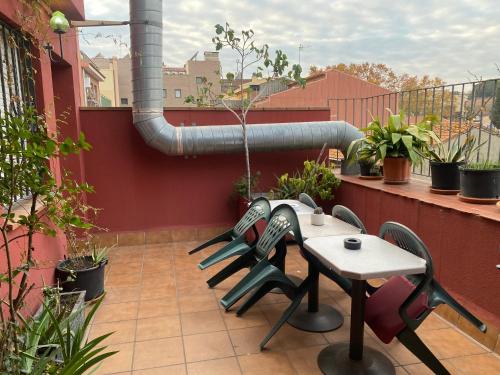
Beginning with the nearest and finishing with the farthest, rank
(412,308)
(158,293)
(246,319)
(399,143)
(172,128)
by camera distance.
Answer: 1. (412,308)
2. (246,319)
3. (158,293)
4. (399,143)
5. (172,128)

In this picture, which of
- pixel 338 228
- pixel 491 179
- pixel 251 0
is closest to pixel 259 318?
pixel 338 228

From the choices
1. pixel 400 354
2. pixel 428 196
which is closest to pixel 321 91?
pixel 428 196

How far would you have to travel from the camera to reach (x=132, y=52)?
12.6 feet

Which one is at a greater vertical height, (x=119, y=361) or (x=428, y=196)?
(x=428, y=196)

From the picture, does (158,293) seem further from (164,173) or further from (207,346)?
(164,173)

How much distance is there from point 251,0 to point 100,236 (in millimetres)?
3873

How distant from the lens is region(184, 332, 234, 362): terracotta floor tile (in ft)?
7.48

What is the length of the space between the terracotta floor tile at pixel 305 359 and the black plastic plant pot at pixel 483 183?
162 centimetres

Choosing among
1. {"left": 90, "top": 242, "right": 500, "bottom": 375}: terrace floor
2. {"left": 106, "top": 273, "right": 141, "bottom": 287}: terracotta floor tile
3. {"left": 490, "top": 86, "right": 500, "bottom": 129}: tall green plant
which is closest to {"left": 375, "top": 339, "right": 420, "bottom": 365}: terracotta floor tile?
{"left": 90, "top": 242, "right": 500, "bottom": 375}: terrace floor

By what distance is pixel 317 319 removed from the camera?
105 inches

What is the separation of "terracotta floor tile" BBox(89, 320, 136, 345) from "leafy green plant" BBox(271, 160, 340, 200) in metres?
2.35

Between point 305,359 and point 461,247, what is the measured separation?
136 cm

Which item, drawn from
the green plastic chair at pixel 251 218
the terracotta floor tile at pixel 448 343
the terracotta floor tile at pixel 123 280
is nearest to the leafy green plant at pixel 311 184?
the green plastic chair at pixel 251 218

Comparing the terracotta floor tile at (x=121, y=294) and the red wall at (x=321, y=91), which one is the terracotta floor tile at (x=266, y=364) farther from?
the red wall at (x=321, y=91)
